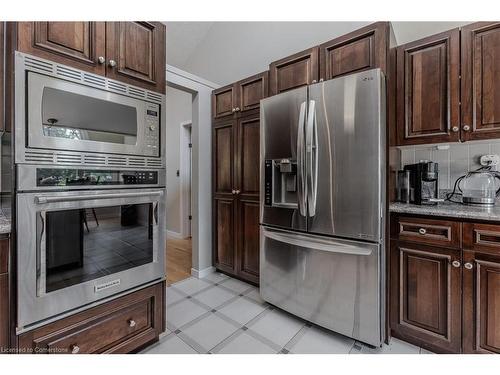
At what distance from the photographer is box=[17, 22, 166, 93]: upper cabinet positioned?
1.11m

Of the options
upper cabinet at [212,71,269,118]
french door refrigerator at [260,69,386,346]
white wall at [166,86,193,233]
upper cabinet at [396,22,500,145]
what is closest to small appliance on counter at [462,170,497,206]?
upper cabinet at [396,22,500,145]

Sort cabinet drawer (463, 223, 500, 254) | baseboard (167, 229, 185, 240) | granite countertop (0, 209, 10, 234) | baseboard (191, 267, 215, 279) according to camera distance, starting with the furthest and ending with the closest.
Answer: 1. baseboard (167, 229, 185, 240)
2. baseboard (191, 267, 215, 279)
3. cabinet drawer (463, 223, 500, 254)
4. granite countertop (0, 209, 10, 234)

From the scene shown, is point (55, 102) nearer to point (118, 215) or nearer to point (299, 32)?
point (118, 215)

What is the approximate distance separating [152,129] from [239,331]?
5.20ft

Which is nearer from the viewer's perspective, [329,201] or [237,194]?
[329,201]

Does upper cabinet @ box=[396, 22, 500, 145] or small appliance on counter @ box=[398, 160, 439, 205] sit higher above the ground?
upper cabinet @ box=[396, 22, 500, 145]

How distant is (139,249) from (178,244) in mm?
2679

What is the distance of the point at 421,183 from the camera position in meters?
1.80

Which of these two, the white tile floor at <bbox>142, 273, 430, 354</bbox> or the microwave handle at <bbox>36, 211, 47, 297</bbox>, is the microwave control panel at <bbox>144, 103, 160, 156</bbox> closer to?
the microwave handle at <bbox>36, 211, 47, 297</bbox>

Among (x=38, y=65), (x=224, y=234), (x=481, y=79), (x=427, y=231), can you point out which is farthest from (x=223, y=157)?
(x=481, y=79)

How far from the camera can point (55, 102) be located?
3.75 feet

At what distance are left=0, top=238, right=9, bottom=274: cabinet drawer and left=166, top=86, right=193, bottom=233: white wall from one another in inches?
131

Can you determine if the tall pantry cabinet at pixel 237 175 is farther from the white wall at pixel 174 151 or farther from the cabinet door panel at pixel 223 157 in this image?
the white wall at pixel 174 151

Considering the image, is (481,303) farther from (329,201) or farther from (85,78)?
(85,78)
